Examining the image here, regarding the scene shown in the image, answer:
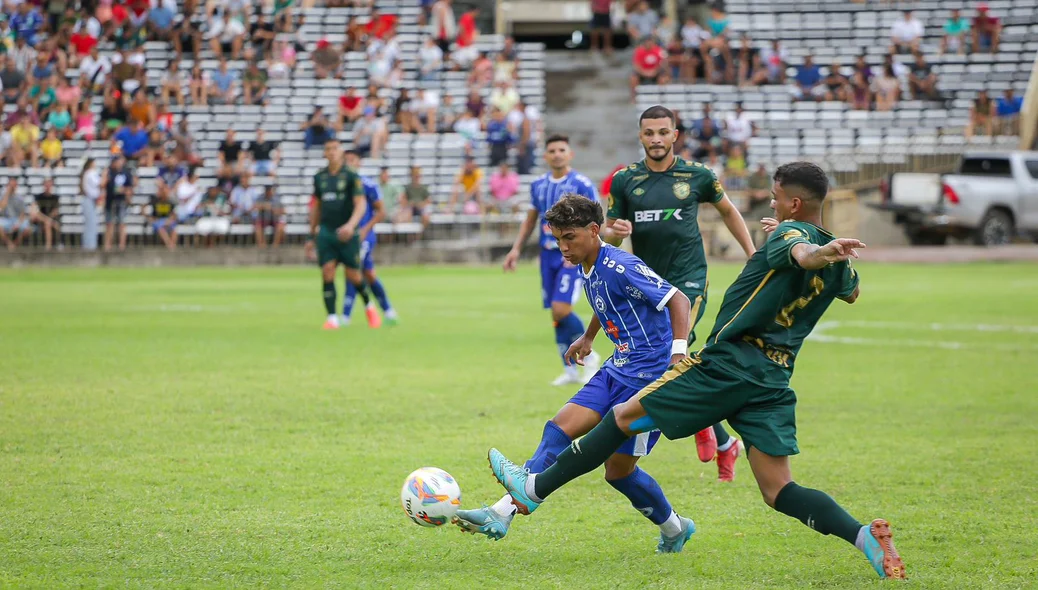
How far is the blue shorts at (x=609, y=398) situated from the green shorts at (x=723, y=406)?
0.43 m

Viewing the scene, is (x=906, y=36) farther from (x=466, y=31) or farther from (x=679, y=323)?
(x=679, y=323)

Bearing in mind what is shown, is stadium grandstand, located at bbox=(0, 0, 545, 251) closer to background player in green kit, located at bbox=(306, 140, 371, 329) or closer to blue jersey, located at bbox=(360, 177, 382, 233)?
blue jersey, located at bbox=(360, 177, 382, 233)

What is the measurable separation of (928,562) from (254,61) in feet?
106

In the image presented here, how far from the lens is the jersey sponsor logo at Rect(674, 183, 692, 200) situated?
8.28 metres

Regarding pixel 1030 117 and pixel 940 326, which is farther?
pixel 1030 117

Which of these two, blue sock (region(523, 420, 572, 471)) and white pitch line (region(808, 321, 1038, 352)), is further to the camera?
white pitch line (region(808, 321, 1038, 352))

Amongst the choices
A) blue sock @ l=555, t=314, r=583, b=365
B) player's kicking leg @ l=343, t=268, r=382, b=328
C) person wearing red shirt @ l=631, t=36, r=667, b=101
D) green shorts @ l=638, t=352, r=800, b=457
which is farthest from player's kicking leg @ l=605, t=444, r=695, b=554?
person wearing red shirt @ l=631, t=36, r=667, b=101

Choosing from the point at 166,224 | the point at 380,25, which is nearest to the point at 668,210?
the point at 166,224

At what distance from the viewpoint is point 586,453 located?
5.47 meters

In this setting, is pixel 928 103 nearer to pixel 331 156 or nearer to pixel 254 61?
pixel 254 61

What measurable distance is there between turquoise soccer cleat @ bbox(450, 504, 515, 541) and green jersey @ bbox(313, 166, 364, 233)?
11245 mm

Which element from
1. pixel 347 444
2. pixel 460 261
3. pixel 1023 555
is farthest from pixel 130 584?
pixel 460 261

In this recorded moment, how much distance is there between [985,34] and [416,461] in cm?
3348

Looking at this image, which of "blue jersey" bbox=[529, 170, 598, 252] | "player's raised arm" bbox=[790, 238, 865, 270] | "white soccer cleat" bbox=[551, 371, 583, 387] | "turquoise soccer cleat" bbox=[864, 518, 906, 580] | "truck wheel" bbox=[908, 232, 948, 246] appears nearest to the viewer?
"player's raised arm" bbox=[790, 238, 865, 270]
